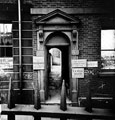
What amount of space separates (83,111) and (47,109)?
39cm

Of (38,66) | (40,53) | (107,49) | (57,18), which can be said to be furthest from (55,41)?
(107,49)

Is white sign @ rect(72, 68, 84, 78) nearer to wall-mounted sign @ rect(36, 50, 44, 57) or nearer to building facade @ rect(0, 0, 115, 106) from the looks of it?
building facade @ rect(0, 0, 115, 106)

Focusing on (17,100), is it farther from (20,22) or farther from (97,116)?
(97,116)

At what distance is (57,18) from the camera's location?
18.7 ft

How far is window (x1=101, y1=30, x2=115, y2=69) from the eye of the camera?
6.04 meters

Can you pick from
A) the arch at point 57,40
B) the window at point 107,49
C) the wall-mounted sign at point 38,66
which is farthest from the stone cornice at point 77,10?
the wall-mounted sign at point 38,66

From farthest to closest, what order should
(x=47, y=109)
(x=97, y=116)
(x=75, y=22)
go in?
(x=75, y=22), (x=47, y=109), (x=97, y=116)

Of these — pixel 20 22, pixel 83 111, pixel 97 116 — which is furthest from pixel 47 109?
pixel 20 22

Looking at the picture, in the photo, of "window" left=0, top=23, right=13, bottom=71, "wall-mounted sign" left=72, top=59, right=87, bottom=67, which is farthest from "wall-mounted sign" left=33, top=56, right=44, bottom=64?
"wall-mounted sign" left=72, top=59, right=87, bottom=67

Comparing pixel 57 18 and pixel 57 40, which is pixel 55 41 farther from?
pixel 57 18

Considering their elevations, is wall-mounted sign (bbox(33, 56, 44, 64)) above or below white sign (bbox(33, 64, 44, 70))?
above

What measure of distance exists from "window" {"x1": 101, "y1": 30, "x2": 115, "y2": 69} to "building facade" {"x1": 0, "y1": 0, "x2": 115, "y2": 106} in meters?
0.21

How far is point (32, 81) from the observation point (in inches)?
230

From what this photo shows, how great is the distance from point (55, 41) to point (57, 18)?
0.97m
